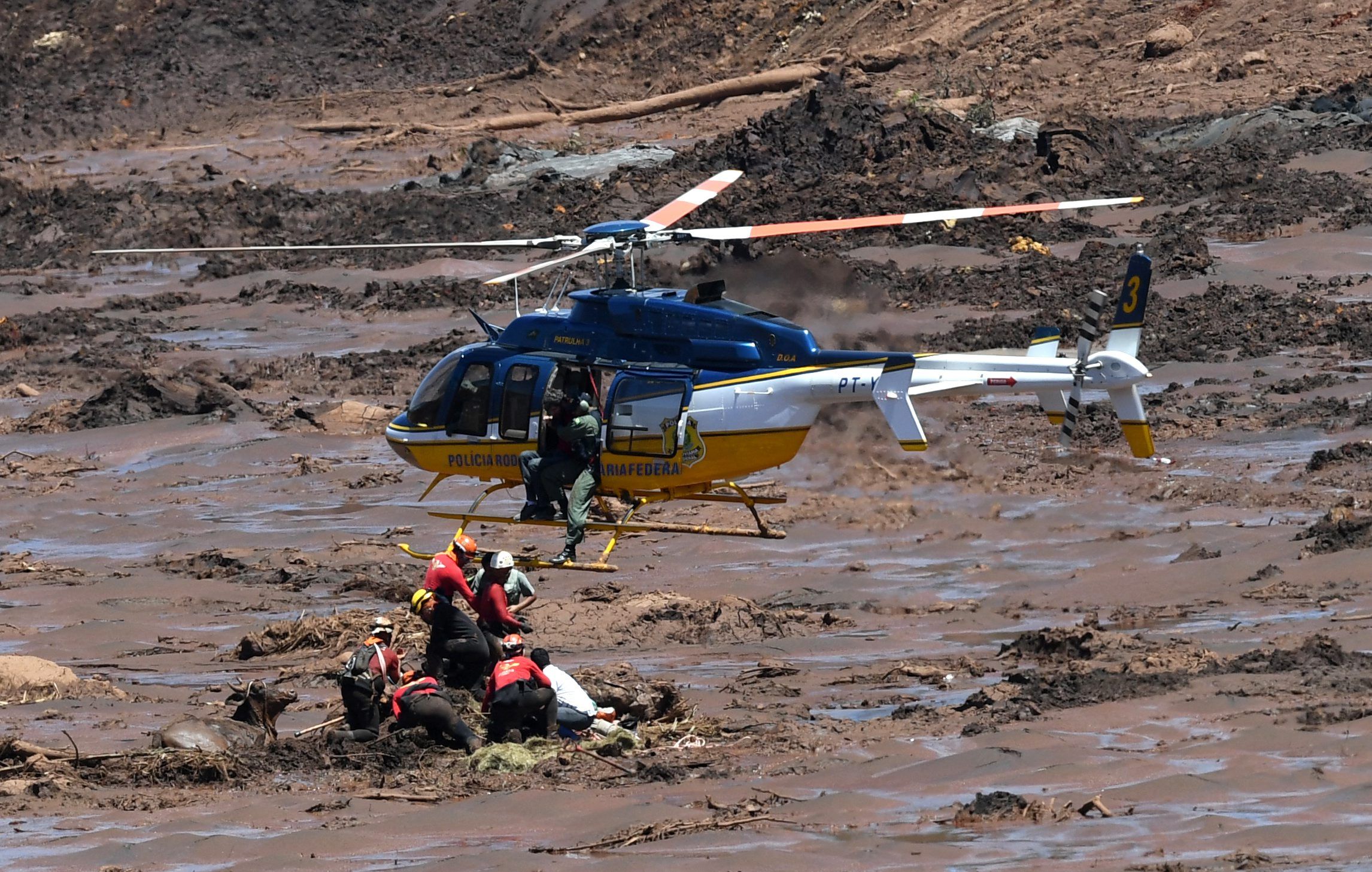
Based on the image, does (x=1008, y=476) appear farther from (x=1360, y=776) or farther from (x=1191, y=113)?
(x=1191, y=113)

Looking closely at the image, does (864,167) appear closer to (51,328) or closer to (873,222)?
(51,328)

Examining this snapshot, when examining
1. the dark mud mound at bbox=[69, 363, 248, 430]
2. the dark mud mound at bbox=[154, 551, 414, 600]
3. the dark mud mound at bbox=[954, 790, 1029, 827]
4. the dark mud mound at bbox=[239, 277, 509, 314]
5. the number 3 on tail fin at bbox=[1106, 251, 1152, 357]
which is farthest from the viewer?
the dark mud mound at bbox=[239, 277, 509, 314]

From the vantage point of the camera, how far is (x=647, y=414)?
14.6 m

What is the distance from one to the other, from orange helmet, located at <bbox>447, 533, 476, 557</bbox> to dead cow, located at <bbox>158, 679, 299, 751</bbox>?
148 cm

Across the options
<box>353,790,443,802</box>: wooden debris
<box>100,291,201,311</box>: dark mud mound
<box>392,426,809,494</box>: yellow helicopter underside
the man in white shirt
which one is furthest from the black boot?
<box>100,291,201,311</box>: dark mud mound

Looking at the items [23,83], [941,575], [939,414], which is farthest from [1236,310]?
[23,83]

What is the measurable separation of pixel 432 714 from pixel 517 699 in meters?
0.54

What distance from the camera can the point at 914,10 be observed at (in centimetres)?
4719

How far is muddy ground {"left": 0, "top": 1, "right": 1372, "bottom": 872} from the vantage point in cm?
1073

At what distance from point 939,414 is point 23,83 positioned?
52270 millimetres

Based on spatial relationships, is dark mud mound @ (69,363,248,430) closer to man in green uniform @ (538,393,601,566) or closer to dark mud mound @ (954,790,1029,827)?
man in green uniform @ (538,393,601,566)

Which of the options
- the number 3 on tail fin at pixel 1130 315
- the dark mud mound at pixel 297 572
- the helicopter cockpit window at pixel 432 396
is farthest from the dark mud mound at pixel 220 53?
the number 3 on tail fin at pixel 1130 315

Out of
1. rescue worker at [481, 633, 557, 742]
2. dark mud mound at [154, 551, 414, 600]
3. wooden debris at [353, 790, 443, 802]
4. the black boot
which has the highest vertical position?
the black boot

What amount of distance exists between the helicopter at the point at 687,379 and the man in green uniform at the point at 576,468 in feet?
0.36
